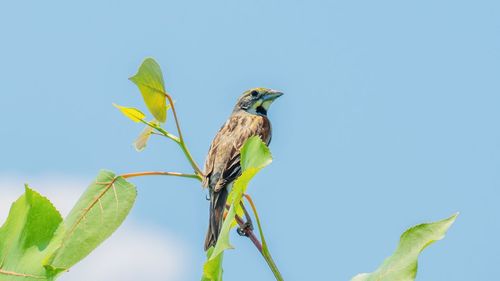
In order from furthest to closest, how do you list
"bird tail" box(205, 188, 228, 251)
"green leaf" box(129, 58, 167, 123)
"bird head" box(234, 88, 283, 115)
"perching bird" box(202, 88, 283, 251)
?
"bird head" box(234, 88, 283, 115), "perching bird" box(202, 88, 283, 251), "bird tail" box(205, 188, 228, 251), "green leaf" box(129, 58, 167, 123)

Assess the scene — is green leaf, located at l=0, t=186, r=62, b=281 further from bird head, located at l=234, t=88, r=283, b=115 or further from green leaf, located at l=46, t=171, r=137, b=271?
bird head, located at l=234, t=88, r=283, b=115

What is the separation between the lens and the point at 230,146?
8.12m

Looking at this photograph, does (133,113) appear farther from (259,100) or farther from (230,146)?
(259,100)

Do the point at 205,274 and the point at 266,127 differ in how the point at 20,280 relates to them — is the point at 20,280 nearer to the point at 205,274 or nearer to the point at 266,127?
the point at 205,274

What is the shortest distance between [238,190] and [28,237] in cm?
73

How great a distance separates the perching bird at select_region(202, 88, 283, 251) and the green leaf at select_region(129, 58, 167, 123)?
223 centimetres

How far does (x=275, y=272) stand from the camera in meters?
2.57

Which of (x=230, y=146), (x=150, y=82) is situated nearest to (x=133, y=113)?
(x=150, y=82)

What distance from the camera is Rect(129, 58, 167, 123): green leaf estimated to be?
350 centimetres

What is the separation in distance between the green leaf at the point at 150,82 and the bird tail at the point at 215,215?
2.51 metres

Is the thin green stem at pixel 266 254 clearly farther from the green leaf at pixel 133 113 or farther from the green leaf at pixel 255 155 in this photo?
the green leaf at pixel 133 113

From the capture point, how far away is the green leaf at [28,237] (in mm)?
2312

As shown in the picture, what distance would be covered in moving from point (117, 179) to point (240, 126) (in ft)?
19.0

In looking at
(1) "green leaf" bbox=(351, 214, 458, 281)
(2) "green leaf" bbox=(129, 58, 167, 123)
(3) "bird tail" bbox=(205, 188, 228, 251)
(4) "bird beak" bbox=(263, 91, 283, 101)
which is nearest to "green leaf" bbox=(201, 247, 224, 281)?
(1) "green leaf" bbox=(351, 214, 458, 281)
